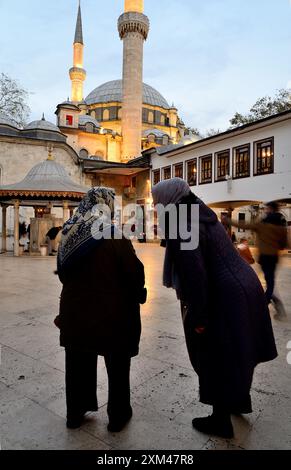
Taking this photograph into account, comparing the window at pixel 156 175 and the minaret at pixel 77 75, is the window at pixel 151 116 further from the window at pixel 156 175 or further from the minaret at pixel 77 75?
the window at pixel 156 175

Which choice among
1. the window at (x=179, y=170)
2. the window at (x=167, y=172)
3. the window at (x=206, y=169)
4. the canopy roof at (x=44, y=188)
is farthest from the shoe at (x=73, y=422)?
the window at (x=167, y=172)

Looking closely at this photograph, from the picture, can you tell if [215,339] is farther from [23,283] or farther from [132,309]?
[23,283]

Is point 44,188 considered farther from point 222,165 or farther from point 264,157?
point 264,157

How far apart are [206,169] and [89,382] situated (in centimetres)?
2050

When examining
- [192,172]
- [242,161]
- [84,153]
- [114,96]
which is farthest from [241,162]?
[114,96]

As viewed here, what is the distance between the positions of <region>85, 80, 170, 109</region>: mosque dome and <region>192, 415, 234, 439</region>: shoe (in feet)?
163

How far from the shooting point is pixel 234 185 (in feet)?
64.0

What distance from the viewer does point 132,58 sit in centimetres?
3356

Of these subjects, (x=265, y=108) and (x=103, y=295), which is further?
(x=265, y=108)

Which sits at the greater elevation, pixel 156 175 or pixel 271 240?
pixel 156 175

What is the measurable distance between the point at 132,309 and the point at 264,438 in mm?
1220

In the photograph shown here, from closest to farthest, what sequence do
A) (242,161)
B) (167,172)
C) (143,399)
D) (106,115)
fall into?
(143,399)
(242,161)
(167,172)
(106,115)

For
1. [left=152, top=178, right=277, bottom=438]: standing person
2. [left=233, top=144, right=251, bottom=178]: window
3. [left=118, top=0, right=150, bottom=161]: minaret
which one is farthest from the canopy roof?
[left=118, top=0, right=150, bottom=161]: minaret

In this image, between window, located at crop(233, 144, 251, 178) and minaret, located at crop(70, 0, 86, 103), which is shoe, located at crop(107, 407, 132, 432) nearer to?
window, located at crop(233, 144, 251, 178)
